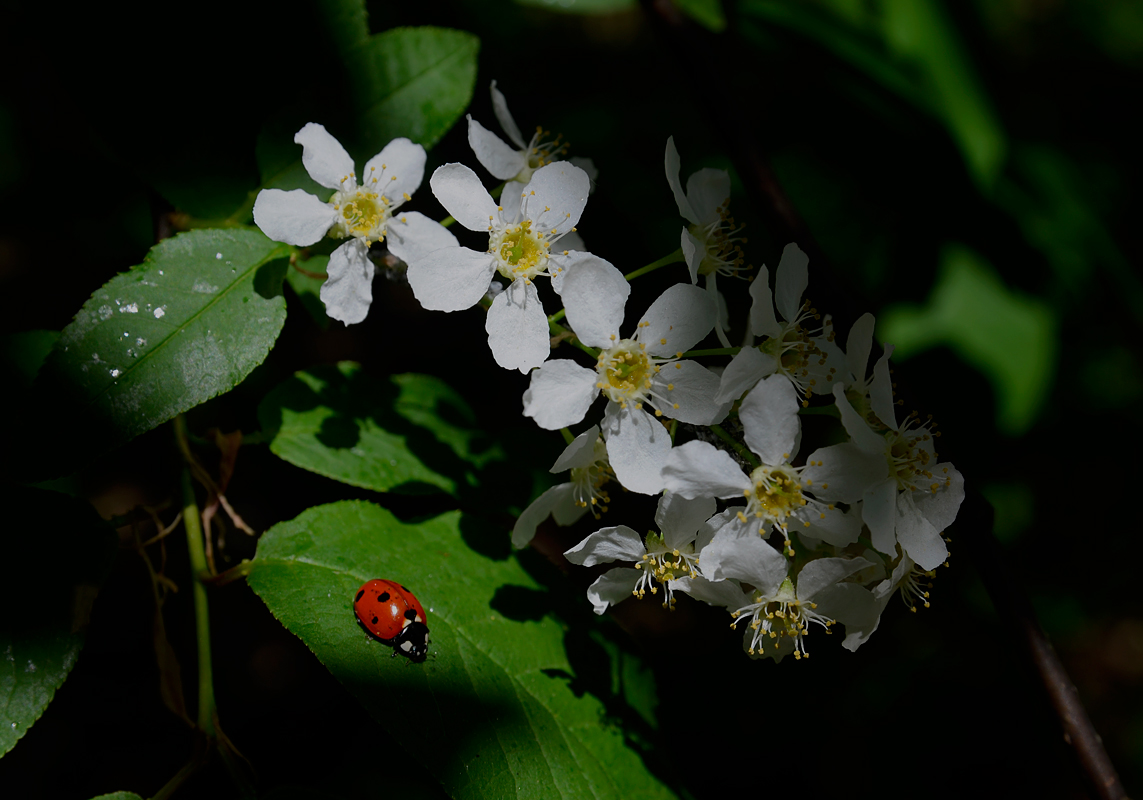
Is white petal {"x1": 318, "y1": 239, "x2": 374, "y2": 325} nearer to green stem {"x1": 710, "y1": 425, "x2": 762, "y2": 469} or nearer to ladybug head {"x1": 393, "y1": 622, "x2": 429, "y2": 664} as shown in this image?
ladybug head {"x1": 393, "y1": 622, "x2": 429, "y2": 664}

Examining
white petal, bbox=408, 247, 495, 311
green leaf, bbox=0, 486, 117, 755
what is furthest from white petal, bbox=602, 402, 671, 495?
green leaf, bbox=0, 486, 117, 755

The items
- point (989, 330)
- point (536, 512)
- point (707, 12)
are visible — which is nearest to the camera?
point (536, 512)

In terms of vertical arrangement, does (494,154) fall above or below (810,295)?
above

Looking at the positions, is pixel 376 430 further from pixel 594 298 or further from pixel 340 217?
pixel 594 298

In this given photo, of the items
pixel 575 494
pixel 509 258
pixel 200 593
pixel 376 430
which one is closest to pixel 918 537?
pixel 575 494

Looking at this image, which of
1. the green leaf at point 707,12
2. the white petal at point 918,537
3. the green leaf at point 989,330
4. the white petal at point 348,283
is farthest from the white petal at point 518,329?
the green leaf at point 989,330

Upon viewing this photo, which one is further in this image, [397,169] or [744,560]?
[397,169]
